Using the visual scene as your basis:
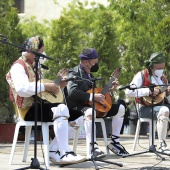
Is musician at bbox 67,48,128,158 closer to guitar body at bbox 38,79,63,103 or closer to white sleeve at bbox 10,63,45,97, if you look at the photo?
guitar body at bbox 38,79,63,103

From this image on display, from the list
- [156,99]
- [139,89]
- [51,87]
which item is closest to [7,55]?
[139,89]

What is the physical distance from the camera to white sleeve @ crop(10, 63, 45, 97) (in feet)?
21.5

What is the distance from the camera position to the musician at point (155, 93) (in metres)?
8.41

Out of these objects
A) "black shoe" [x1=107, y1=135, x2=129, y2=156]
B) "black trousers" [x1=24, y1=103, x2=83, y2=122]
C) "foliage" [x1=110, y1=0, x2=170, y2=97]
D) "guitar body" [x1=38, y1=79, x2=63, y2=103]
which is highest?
"foliage" [x1=110, y1=0, x2=170, y2=97]

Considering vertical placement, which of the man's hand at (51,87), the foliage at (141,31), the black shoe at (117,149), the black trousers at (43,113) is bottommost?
the black shoe at (117,149)

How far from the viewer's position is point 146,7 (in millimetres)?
14430

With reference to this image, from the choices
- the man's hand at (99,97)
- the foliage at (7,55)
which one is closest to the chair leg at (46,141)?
the man's hand at (99,97)

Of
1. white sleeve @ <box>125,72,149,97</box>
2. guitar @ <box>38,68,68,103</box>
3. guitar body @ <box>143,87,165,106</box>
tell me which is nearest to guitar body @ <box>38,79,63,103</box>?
guitar @ <box>38,68,68,103</box>

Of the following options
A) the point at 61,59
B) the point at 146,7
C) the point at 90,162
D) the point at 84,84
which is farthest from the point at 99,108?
the point at 146,7

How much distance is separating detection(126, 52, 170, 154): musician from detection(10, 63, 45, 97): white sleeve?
217cm

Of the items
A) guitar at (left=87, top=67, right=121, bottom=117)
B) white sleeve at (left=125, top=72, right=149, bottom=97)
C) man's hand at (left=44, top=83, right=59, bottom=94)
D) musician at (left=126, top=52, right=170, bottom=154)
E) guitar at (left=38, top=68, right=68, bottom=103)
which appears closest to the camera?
man's hand at (left=44, top=83, right=59, bottom=94)

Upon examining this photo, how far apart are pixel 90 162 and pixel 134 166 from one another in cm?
71

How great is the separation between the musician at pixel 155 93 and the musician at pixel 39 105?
1.90 m

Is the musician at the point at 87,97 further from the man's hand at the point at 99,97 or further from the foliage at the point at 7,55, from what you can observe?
the foliage at the point at 7,55
